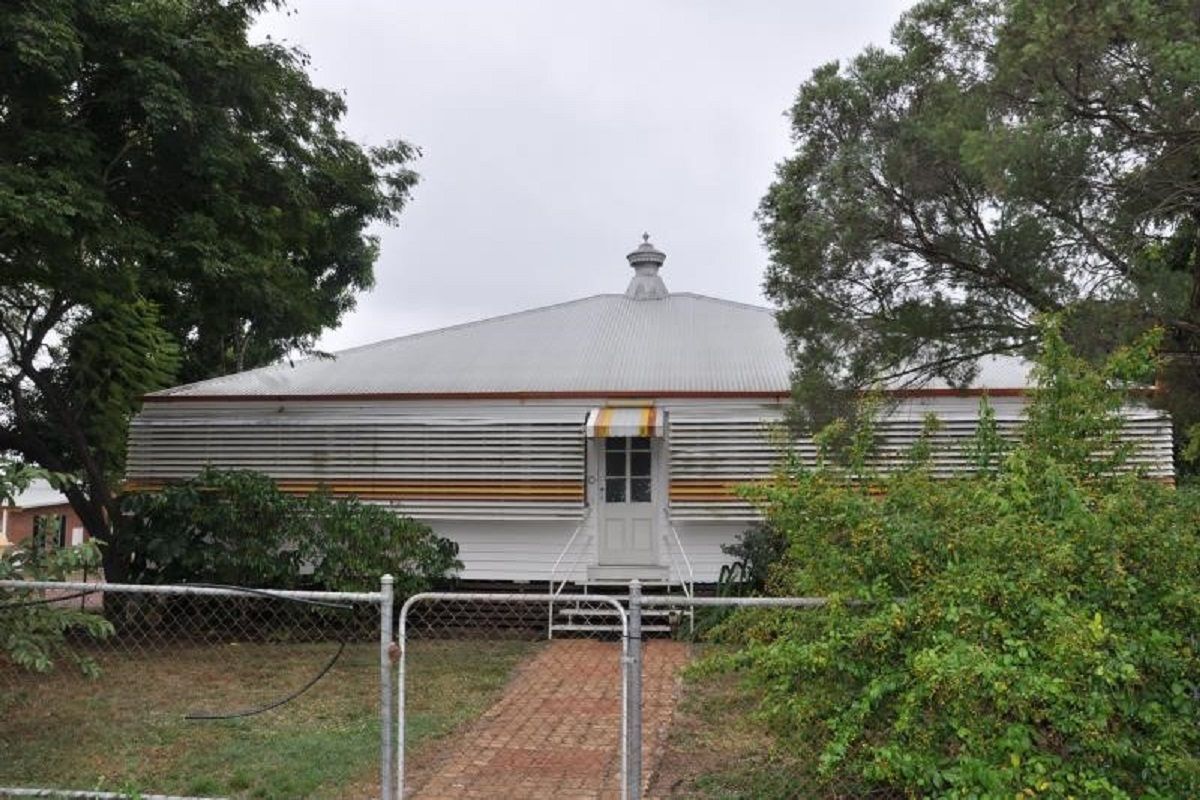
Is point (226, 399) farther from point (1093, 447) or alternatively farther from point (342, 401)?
point (1093, 447)

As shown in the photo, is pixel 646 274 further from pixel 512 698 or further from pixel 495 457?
pixel 512 698

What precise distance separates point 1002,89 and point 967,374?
9.98ft

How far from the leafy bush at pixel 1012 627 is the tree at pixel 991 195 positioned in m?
1.63

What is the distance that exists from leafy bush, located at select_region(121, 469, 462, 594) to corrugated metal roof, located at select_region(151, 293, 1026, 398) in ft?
5.85

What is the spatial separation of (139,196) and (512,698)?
6458mm

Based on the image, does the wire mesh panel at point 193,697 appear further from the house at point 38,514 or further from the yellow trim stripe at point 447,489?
the house at point 38,514

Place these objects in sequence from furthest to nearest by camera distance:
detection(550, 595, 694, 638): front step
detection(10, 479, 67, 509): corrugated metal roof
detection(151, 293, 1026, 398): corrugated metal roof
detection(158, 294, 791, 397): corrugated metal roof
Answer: detection(10, 479, 67, 509): corrugated metal roof < detection(158, 294, 791, 397): corrugated metal roof < detection(151, 293, 1026, 398): corrugated metal roof < detection(550, 595, 694, 638): front step

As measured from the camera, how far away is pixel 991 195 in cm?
714

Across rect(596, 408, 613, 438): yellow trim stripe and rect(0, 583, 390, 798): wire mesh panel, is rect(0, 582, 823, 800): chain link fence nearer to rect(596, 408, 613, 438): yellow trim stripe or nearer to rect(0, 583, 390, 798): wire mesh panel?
rect(0, 583, 390, 798): wire mesh panel

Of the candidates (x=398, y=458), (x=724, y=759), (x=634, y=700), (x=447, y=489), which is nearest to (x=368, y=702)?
(x=724, y=759)

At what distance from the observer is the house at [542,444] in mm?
11930

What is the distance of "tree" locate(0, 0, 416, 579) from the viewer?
8.26 metres

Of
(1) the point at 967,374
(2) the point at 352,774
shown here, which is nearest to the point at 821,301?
(1) the point at 967,374

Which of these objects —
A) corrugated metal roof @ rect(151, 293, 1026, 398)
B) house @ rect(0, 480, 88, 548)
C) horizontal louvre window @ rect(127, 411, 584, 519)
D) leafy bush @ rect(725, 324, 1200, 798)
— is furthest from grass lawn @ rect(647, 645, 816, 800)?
house @ rect(0, 480, 88, 548)
